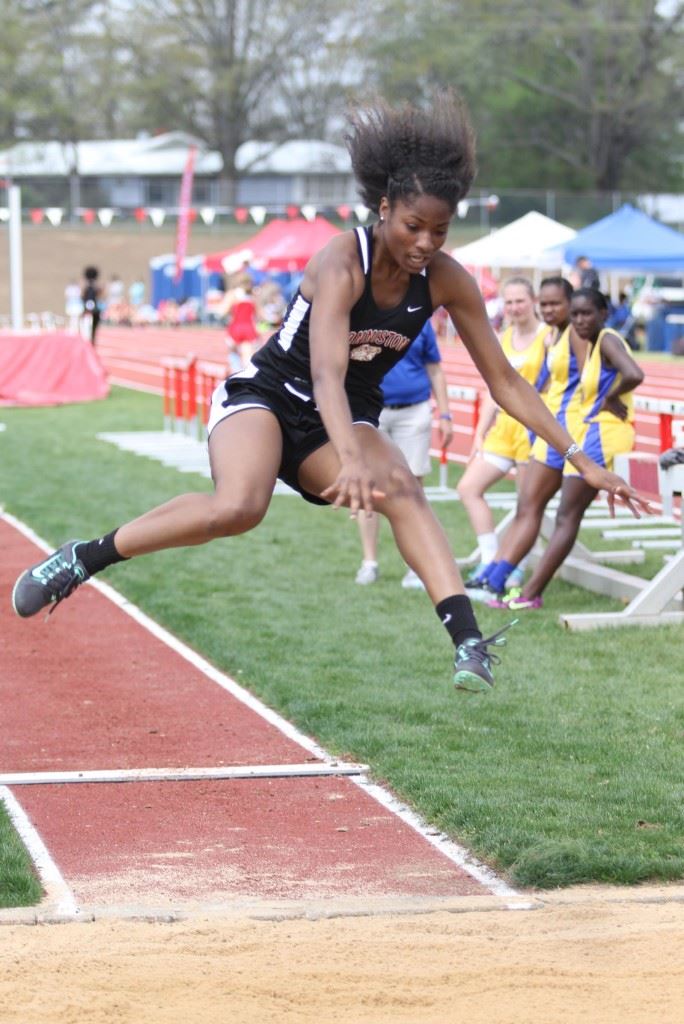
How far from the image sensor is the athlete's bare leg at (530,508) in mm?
9094

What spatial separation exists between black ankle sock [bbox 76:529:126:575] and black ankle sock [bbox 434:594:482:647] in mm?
1053

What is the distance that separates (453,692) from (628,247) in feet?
82.6

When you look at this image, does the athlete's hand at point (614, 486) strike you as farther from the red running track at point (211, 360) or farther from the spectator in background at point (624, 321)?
the spectator in background at point (624, 321)

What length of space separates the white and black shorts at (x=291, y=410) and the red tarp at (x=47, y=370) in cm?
2035

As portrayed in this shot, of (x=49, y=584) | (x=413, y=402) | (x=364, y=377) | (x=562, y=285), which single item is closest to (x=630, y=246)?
(x=413, y=402)

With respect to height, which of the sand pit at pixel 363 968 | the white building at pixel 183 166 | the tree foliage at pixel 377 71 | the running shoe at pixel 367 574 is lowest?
the running shoe at pixel 367 574

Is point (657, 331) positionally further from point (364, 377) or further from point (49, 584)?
point (49, 584)

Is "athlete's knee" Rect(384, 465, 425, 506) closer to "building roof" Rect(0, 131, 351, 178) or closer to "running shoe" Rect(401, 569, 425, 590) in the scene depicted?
"running shoe" Rect(401, 569, 425, 590)

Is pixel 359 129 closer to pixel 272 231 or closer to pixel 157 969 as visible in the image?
pixel 157 969

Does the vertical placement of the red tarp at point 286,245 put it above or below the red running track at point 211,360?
above

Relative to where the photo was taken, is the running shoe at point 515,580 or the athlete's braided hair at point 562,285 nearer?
the athlete's braided hair at point 562,285

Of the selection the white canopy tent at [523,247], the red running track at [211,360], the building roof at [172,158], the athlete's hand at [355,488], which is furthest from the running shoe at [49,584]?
the building roof at [172,158]

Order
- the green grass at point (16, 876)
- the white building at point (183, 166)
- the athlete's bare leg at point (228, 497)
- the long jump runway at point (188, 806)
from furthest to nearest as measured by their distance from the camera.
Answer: the white building at point (183, 166), the athlete's bare leg at point (228, 497), the long jump runway at point (188, 806), the green grass at point (16, 876)

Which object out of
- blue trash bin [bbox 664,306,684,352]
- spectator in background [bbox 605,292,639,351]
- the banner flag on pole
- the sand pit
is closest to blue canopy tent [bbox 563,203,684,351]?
spectator in background [bbox 605,292,639,351]
